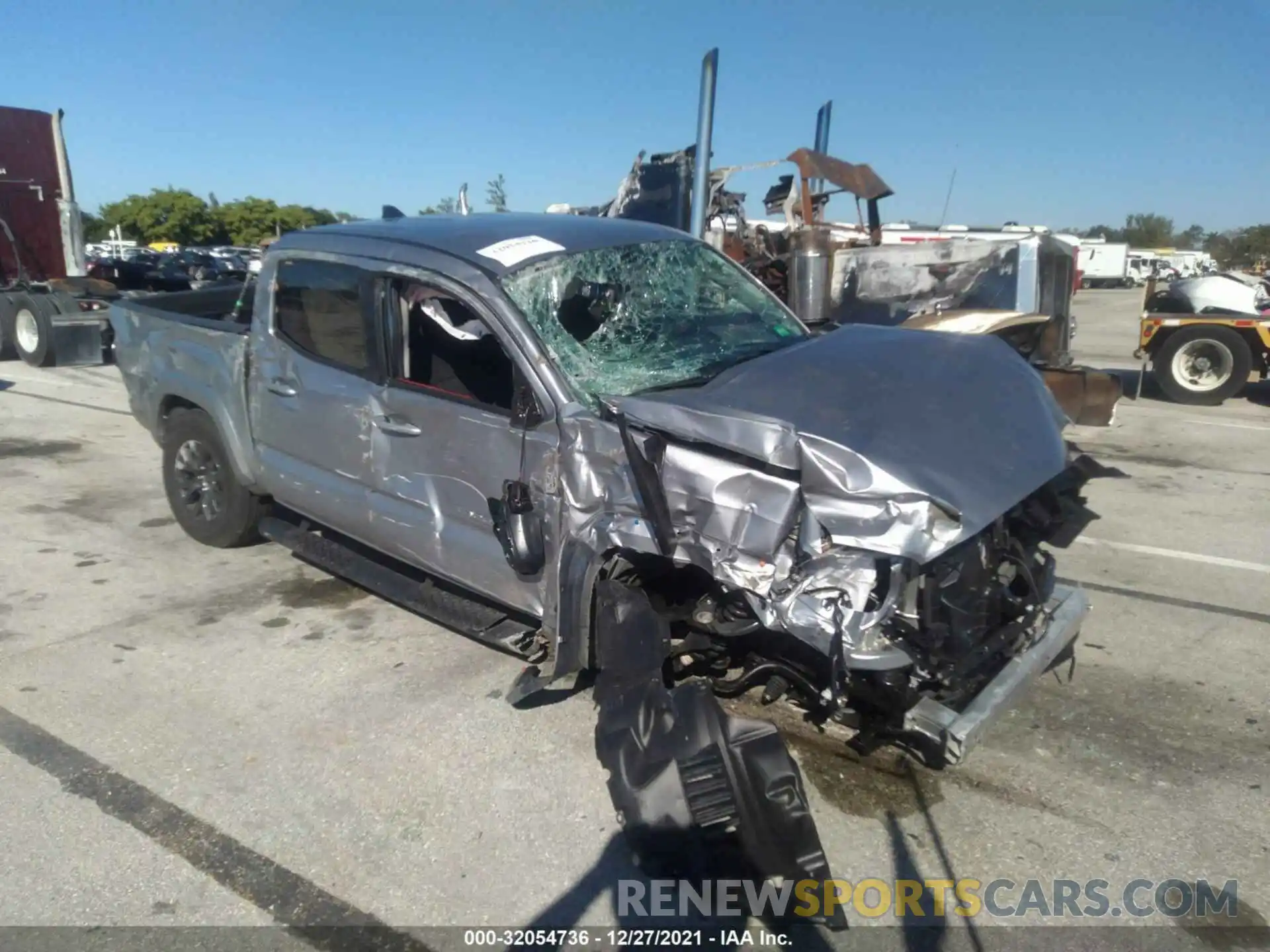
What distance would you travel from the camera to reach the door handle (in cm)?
405

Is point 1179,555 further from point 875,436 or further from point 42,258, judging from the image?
point 42,258

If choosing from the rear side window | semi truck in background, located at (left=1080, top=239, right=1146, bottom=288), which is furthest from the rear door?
semi truck in background, located at (left=1080, top=239, right=1146, bottom=288)

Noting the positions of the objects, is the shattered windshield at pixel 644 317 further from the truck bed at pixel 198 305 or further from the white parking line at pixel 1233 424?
Result: the white parking line at pixel 1233 424

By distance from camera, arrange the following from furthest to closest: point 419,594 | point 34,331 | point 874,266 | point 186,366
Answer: point 34,331 < point 874,266 < point 186,366 < point 419,594

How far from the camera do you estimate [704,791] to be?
2.82 meters

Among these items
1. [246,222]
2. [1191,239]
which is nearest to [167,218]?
[246,222]

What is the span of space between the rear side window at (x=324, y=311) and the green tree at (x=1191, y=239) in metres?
94.2

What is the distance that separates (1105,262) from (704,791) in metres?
51.3

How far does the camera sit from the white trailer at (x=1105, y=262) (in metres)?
46.7

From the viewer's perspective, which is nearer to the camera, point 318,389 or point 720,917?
point 720,917

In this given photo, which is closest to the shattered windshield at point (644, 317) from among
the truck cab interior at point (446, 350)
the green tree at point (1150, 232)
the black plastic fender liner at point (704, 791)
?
the truck cab interior at point (446, 350)

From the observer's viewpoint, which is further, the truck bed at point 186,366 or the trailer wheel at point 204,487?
the trailer wheel at point 204,487

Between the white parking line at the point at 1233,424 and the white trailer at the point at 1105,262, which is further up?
the white trailer at the point at 1105,262

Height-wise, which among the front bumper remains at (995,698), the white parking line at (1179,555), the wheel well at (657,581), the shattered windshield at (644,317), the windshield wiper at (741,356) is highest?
the shattered windshield at (644,317)
